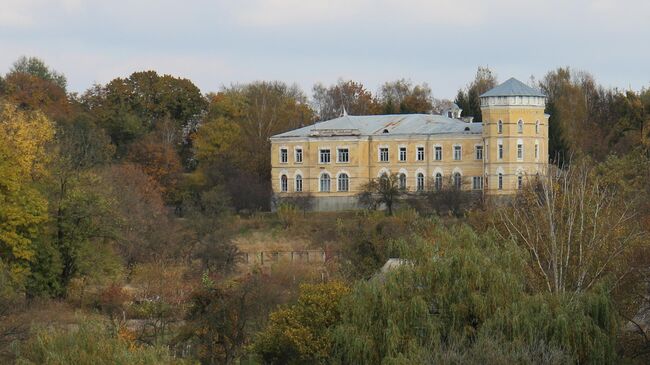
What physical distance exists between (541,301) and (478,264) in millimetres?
1746

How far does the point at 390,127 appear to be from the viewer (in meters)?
66.6

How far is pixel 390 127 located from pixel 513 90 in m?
6.76

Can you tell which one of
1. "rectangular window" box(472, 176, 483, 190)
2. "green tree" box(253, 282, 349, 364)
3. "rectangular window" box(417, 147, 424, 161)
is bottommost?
"green tree" box(253, 282, 349, 364)

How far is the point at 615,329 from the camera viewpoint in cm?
2723

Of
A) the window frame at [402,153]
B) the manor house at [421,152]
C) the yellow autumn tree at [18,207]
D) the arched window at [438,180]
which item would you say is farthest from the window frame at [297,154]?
the yellow autumn tree at [18,207]

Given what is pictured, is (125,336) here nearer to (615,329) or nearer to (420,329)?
(420,329)

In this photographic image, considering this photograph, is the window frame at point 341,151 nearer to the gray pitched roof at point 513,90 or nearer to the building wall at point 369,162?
the building wall at point 369,162

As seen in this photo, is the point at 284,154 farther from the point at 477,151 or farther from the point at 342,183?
the point at 477,151

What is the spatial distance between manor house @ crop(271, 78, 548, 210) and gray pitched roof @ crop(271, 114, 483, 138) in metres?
0.05

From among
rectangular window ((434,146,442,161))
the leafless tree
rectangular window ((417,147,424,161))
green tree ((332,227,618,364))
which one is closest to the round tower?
rectangular window ((434,146,442,161))

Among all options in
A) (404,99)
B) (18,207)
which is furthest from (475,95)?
(18,207)

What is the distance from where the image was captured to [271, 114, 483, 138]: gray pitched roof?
6550 centimetres

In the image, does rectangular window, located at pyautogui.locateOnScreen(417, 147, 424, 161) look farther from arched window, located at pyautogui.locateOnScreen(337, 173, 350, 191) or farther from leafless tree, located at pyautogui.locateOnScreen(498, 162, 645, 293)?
leafless tree, located at pyautogui.locateOnScreen(498, 162, 645, 293)

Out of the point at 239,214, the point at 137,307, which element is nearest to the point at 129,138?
the point at 239,214
